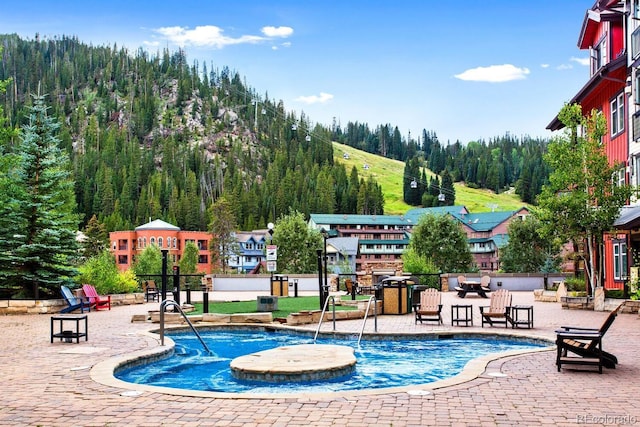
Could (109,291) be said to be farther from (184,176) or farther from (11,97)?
(11,97)

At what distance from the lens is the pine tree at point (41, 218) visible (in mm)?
21531

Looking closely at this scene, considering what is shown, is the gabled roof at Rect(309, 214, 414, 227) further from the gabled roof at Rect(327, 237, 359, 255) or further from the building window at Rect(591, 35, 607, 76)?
the building window at Rect(591, 35, 607, 76)

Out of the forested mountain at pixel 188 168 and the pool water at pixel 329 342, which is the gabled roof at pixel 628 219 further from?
the forested mountain at pixel 188 168

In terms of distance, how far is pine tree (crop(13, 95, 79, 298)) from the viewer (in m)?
21.5

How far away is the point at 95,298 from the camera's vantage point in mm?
21594

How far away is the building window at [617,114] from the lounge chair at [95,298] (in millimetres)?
19263

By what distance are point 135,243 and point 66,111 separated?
361 feet

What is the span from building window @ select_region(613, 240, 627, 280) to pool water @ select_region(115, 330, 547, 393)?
39.8ft

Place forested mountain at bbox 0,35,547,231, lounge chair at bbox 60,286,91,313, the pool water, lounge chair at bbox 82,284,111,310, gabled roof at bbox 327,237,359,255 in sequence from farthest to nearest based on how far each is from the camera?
forested mountain at bbox 0,35,547,231, gabled roof at bbox 327,237,359,255, lounge chair at bbox 82,284,111,310, lounge chair at bbox 60,286,91,313, the pool water

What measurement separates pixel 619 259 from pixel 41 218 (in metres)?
20.8

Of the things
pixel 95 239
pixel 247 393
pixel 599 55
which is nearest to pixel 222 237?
pixel 95 239

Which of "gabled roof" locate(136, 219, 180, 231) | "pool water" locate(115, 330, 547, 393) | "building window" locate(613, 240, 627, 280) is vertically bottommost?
"pool water" locate(115, 330, 547, 393)

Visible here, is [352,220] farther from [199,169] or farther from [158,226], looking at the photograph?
[199,169]

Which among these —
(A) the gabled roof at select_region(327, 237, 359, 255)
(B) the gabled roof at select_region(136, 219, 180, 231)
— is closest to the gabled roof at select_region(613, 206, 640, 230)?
(B) the gabled roof at select_region(136, 219, 180, 231)
